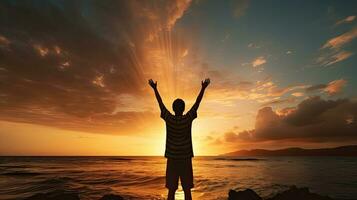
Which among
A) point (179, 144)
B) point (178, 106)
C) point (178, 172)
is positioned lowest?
point (178, 172)

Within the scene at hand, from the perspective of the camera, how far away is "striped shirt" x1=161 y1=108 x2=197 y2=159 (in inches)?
179

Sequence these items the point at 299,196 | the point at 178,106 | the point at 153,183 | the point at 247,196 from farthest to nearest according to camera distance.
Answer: the point at 153,183 < the point at 247,196 < the point at 299,196 < the point at 178,106

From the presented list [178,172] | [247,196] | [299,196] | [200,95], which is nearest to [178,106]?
[200,95]

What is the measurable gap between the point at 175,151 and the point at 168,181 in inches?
24.2

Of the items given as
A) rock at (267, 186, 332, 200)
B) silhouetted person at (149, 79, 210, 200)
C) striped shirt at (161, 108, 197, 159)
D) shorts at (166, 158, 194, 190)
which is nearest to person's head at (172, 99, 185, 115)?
silhouetted person at (149, 79, 210, 200)

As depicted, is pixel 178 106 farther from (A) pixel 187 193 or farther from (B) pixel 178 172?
(A) pixel 187 193

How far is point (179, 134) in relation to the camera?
180 inches

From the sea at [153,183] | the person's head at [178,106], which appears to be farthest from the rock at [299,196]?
the person's head at [178,106]

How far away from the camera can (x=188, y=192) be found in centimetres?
479

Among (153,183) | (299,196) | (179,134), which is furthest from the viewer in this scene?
(153,183)

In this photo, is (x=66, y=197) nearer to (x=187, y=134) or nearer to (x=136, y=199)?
(x=136, y=199)

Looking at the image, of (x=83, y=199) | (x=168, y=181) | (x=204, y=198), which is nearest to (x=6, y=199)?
(x=83, y=199)

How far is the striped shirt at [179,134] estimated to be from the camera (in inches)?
179

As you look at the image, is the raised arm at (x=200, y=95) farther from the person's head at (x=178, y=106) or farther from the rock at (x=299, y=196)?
the rock at (x=299, y=196)
